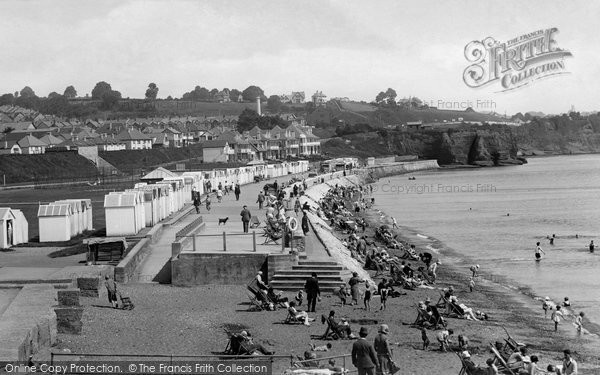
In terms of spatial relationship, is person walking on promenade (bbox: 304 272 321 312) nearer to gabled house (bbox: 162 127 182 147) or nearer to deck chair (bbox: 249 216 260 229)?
deck chair (bbox: 249 216 260 229)

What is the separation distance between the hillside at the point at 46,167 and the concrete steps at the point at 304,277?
56.0 metres

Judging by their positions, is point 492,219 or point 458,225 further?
point 492,219

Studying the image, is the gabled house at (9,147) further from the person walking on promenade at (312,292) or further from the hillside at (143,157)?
the person walking on promenade at (312,292)

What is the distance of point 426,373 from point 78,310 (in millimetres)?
6536

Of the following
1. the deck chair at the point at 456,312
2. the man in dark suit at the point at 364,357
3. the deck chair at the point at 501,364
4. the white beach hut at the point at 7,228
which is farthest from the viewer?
the white beach hut at the point at 7,228

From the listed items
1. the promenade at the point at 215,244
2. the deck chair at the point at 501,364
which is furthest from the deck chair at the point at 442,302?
the deck chair at the point at 501,364

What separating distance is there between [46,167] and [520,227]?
53.2m

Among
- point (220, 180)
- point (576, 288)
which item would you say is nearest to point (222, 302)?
point (576, 288)

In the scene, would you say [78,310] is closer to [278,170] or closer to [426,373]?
[426,373]

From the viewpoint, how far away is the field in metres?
38.7

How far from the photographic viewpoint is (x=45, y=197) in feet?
179

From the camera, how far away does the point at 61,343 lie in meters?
14.5

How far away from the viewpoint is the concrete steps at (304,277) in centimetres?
2068

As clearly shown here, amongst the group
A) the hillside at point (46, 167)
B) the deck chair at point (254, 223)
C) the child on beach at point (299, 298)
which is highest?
the hillside at point (46, 167)
